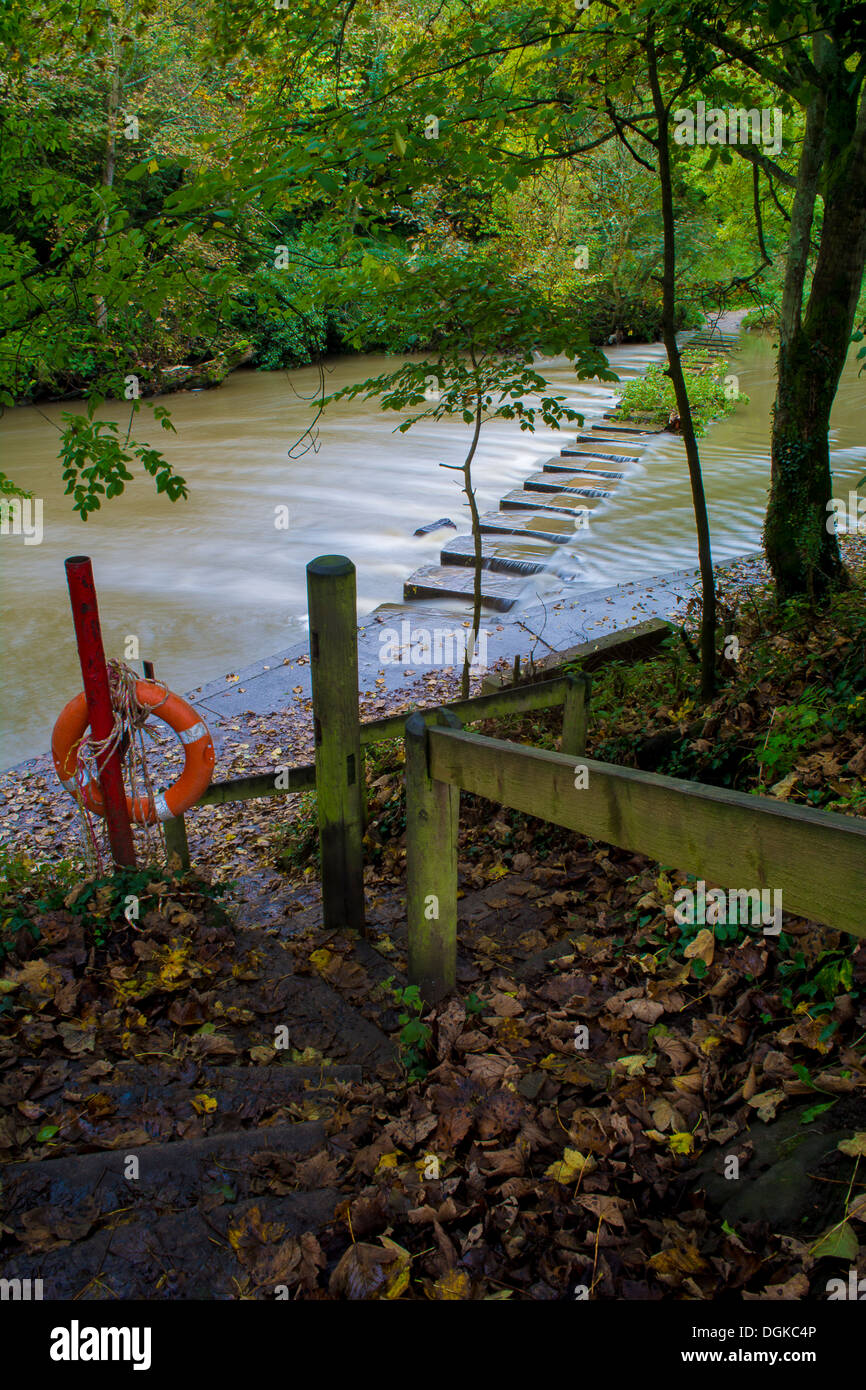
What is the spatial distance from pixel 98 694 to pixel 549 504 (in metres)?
12.2

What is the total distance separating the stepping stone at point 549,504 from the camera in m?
14.7

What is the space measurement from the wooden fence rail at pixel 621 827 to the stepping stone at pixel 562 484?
1328cm

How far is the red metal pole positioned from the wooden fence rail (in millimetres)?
1483

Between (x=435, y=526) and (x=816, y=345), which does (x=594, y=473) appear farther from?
(x=816, y=345)

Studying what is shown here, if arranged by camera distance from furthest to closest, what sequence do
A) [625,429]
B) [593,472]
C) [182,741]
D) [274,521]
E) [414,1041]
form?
[625,429]
[593,472]
[274,521]
[182,741]
[414,1041]

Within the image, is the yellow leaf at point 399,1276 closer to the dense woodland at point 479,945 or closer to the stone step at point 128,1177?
the dense woodland at point 479,945

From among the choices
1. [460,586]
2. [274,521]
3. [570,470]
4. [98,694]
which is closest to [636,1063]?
[98,694]

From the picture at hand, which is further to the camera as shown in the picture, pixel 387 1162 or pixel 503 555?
pixel 503 555

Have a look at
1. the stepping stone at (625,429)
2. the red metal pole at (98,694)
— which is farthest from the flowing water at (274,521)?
the red metal pole at (98,694)

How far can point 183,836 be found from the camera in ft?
14.4

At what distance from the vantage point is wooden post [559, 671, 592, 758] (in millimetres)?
4125

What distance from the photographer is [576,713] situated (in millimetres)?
4156

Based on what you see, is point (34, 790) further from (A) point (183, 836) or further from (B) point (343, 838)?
(B) point (343, 838)

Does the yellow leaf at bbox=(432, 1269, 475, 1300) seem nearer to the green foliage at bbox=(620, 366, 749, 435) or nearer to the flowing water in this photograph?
the flowing water
